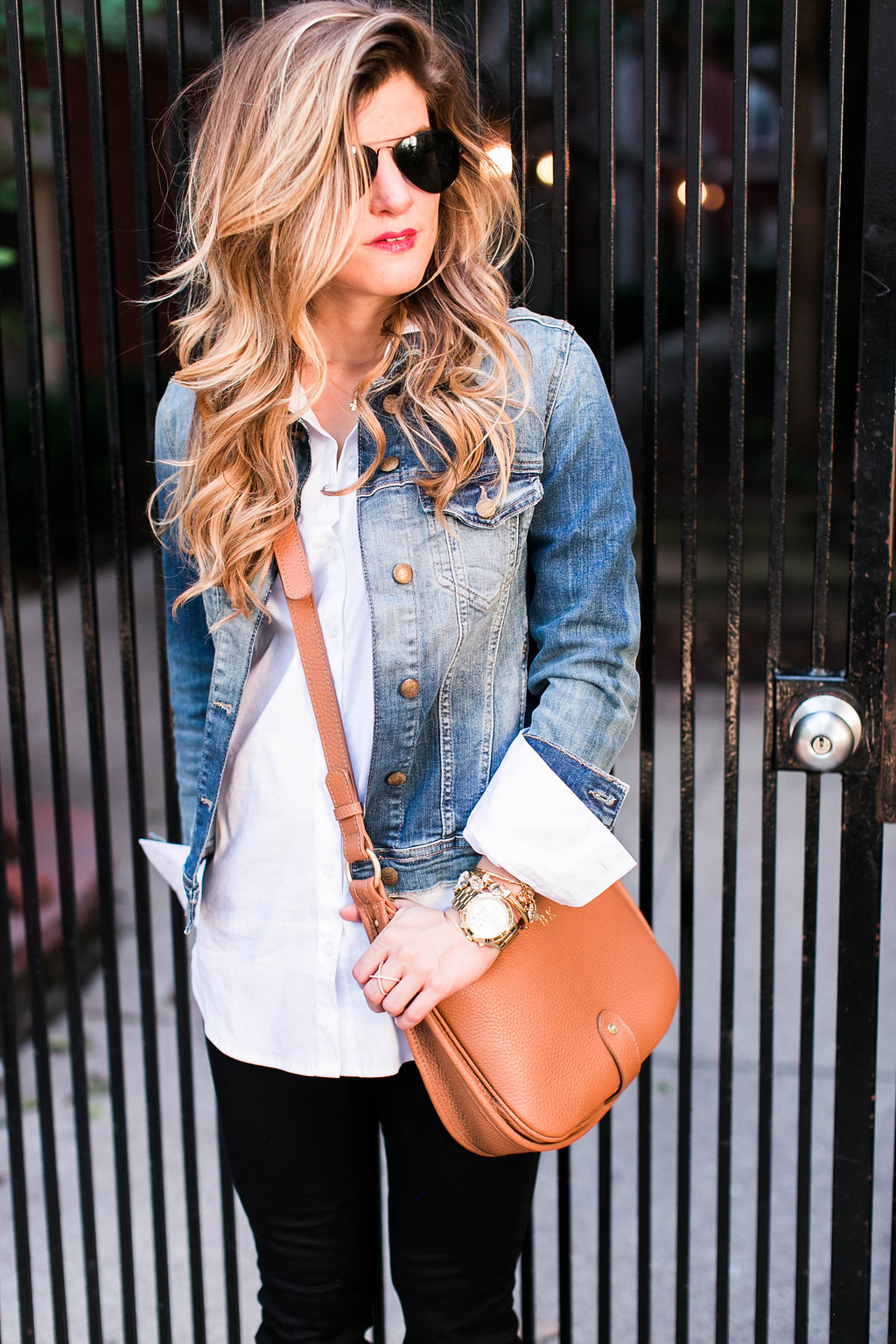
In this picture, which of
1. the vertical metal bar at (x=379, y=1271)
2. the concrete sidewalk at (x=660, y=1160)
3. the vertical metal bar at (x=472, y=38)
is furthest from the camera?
the concrete sidewalk at (x=660, y=1160)

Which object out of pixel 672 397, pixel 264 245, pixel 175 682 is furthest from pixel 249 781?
pixel 672 397

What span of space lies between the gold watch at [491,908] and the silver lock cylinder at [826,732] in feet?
1.63

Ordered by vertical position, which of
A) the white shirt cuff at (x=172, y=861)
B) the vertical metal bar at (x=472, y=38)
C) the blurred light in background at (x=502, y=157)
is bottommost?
the white shirt cuff at (x=172, y=861)

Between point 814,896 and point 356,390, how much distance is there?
3.30 feet

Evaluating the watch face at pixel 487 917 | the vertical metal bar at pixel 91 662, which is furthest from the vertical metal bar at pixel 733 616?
the vertical metal bar at pixel 91 662

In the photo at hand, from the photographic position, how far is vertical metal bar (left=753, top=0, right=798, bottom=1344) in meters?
1.64

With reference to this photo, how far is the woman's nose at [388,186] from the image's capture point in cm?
145

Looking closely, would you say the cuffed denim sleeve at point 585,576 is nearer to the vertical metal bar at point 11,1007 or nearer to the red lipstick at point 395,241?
the red lipstick at point 395,241

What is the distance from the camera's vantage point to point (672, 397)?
1412 centimetres

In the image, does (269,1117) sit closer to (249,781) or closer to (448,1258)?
(448,1258)

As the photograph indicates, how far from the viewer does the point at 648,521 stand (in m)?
1.83

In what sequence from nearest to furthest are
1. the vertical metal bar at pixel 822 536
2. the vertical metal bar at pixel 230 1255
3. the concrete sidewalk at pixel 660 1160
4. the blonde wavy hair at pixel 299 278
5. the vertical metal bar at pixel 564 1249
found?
the blonde wavy hair at pixel 299 278 < the vertical metal bar at pixel 822 536 < the vertical metal bar at pixel 564 1249 < the vertical metal bar at pixel 230 1255 < the concrete sidewalk at pixel 660 1160

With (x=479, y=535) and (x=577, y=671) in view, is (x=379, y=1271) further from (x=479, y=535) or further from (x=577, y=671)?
(x=479, y=535)

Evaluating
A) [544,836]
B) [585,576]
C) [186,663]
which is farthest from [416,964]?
[186,663]
